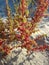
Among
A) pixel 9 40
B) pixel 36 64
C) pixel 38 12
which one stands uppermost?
pixel 38 12

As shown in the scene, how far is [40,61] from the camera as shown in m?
3.07

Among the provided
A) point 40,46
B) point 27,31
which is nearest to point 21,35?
point 27,31

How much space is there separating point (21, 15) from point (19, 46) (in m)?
0.45

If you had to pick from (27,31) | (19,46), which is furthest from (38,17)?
(19,46)

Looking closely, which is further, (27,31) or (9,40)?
(9,40)

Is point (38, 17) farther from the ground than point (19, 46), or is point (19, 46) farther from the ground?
point (38, 17)

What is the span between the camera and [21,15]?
3064 millimetres

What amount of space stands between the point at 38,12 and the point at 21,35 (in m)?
0.41

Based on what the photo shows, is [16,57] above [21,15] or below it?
below

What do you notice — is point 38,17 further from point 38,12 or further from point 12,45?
point 12,45

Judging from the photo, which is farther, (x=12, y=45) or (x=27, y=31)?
(x=12, y=45)

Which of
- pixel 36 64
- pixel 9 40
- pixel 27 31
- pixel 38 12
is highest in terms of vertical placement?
pixel 38 12

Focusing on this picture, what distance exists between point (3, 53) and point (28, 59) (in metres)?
0.38

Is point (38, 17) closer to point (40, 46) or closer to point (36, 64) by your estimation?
point (40, 46)
